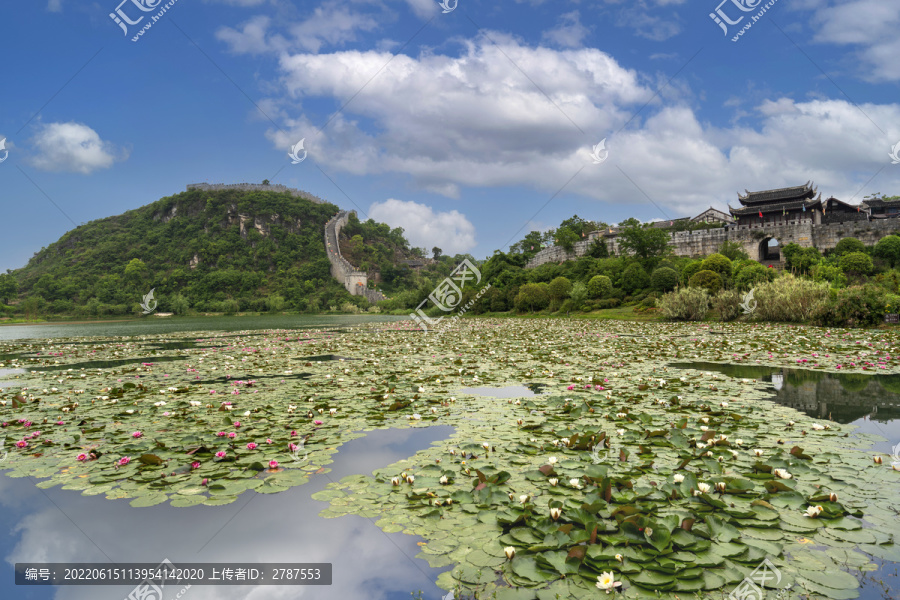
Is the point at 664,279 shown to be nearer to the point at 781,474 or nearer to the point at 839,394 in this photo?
the point at 839,394

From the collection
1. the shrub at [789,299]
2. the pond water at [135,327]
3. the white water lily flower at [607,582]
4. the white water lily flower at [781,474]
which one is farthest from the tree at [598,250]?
the white water lily flower at [607,582]

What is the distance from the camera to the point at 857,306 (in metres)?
16.9

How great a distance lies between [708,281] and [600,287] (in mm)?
9014

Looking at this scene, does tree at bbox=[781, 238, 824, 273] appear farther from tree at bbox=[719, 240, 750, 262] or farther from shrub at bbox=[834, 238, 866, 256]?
tree at bbox=[719, 240, 750, 262]

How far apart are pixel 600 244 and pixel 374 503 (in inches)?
2009

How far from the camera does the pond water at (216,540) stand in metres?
2.62

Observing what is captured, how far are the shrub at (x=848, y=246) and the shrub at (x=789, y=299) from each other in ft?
76.9

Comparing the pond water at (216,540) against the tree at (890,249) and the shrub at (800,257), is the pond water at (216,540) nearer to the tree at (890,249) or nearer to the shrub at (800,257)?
the shrub at (800,257)

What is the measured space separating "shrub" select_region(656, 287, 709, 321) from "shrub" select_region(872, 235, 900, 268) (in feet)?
74.6

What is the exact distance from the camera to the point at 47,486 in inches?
155

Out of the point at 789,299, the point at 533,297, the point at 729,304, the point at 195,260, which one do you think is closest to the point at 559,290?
the point at 533,297

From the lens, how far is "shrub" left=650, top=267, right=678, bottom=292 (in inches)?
1287

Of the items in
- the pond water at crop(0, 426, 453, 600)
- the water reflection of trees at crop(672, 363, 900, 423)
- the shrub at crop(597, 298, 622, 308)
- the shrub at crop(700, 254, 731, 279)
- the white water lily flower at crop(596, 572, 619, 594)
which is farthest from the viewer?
the shrub at crop(597, 298, 622, 308)

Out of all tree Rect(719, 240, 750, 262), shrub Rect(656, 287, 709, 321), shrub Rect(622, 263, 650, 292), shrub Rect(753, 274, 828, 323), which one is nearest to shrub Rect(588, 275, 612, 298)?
shrub Rect(622, 263, 650, 292)
